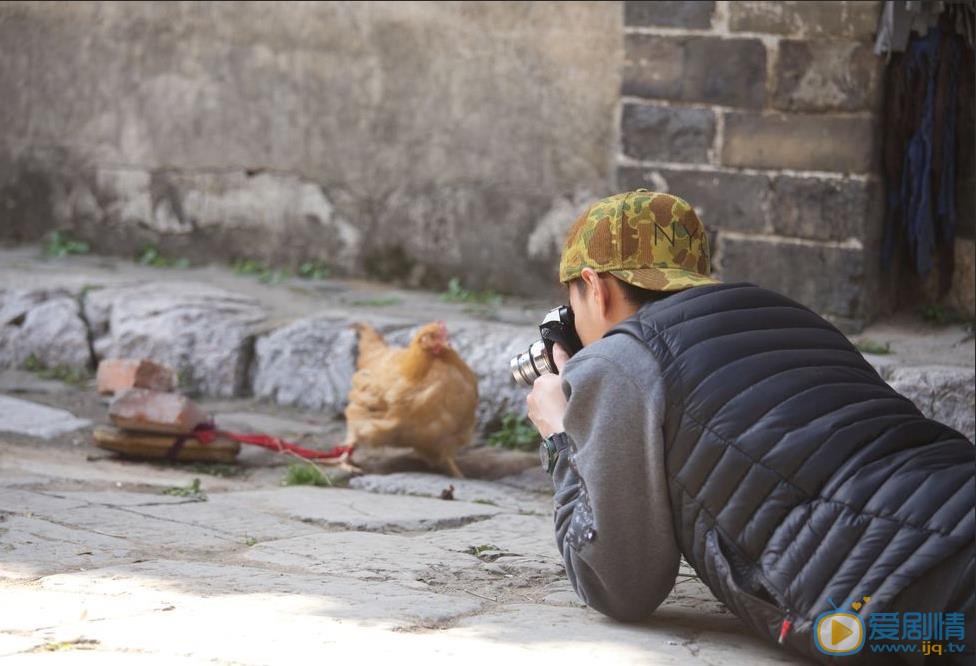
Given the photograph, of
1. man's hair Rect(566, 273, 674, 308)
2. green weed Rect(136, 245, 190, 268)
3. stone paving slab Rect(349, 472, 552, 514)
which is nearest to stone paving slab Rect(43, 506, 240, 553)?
stone paving slab Rect(349, 472, 552, 514)

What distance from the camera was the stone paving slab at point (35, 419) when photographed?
15.5 feet

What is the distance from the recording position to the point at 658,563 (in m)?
2.44

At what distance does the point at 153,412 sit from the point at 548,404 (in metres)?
2.22

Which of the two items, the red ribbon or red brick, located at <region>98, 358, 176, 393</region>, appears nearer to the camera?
the red ribbon

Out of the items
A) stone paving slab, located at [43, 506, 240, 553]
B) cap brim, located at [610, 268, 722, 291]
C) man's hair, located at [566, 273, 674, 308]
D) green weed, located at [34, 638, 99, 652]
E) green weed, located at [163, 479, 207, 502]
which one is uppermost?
cap brim, located at [610, 268, 722, 291]

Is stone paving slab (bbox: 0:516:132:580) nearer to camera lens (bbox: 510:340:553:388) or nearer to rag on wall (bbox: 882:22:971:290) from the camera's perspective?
camera lens (bbox: 510:340:553:388)

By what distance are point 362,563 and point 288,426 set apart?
2.03 metres

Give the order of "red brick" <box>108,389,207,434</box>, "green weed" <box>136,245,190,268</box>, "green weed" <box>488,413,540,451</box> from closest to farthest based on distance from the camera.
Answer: "red brick" <box>108,389,207,434</box> < "green weed" <box>488,413,540,451</box> < "green weed" <box>136,245,190,268</box>

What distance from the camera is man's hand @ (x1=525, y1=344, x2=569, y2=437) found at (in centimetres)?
260

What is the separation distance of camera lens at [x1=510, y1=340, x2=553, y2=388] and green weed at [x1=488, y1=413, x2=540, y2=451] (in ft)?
6.42

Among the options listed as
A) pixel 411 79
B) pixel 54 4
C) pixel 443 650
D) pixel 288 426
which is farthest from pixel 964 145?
pixel 54 4

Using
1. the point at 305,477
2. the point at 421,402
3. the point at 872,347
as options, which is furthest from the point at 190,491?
the point at 872,347

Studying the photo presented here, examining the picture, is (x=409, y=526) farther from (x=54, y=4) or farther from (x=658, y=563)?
(x=54, y=4)

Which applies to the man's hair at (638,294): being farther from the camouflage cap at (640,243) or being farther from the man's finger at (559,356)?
the man's finger at (559,356)
